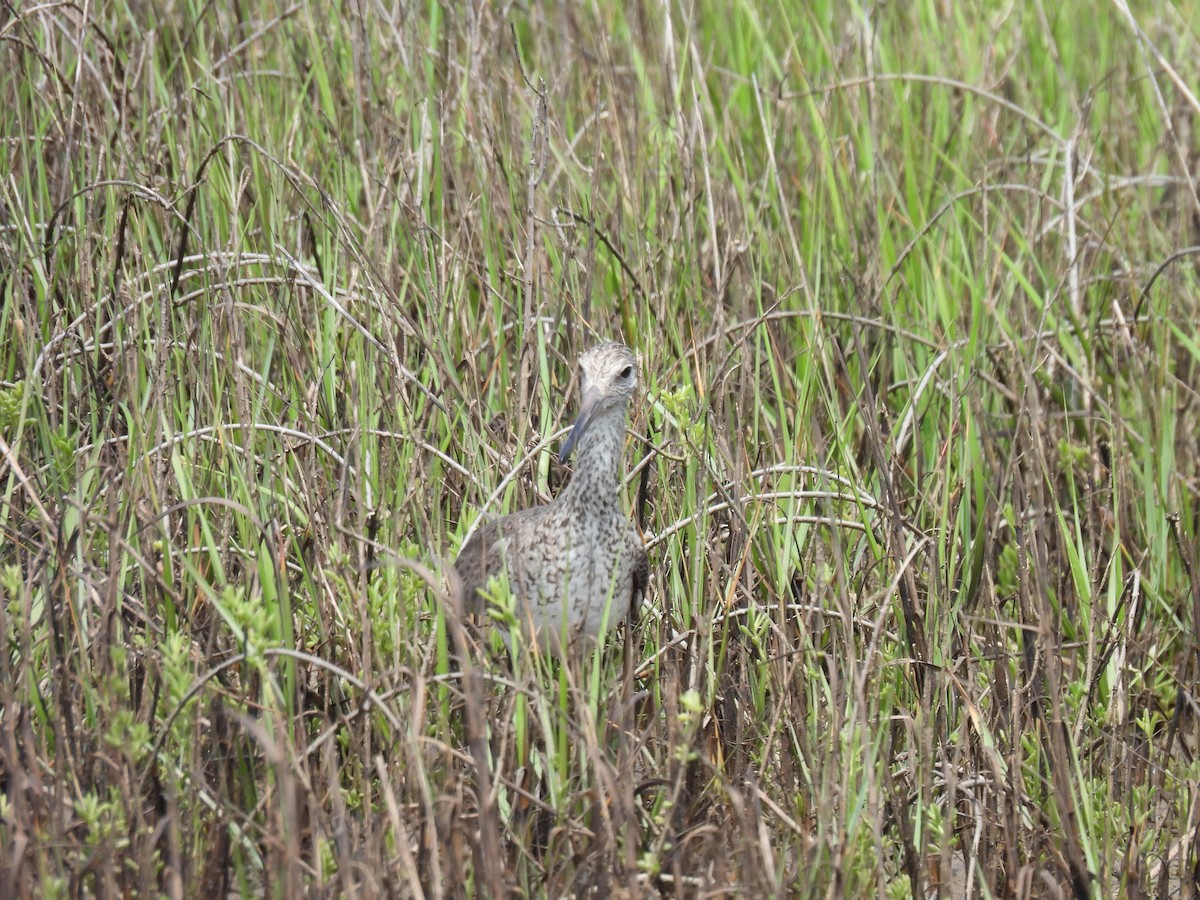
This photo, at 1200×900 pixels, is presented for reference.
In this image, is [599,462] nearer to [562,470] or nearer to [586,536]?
[586,536]

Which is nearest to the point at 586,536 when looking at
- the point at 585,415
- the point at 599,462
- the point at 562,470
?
the point at 599,462

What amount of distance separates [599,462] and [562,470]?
0.74 metres

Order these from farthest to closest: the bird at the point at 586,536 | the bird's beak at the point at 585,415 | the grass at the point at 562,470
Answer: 1. the bird at the point at 586,536
2. the bird's beak at the point at 585,415
3. the grass at the point at 562,470

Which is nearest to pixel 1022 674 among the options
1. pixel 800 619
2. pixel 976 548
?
pixel 976 548

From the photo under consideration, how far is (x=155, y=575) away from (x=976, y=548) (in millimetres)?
2277

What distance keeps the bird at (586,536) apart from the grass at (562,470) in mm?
148

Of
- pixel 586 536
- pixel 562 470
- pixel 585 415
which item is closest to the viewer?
pixel 585 415

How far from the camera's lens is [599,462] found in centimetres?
382

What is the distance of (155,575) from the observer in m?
3.30

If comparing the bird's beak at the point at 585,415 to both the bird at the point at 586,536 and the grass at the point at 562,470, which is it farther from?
the grass at the point at 562,470

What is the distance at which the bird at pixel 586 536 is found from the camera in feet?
12.3

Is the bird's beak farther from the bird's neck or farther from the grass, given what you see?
the grass

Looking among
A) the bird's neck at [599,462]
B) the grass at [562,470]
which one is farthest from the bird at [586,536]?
the grass at [562,470]

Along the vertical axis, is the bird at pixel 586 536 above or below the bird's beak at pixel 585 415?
below
